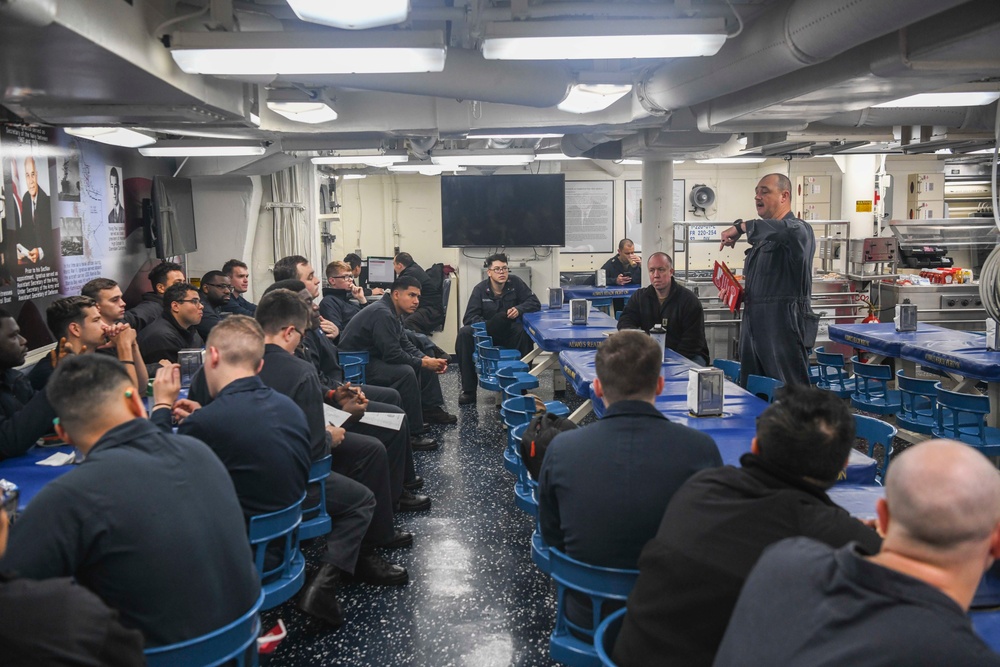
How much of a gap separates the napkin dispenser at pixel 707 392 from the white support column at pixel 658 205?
5.00 metres

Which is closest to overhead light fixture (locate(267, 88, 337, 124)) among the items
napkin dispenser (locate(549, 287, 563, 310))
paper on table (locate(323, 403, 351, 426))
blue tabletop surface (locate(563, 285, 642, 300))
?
paper on table (locate(323, 403, 351, 426))

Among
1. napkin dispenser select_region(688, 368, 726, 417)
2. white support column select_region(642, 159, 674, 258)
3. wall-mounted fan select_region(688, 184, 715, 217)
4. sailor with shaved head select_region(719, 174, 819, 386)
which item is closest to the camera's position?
napkin dispenser select_region(688, 368, 726, 417)

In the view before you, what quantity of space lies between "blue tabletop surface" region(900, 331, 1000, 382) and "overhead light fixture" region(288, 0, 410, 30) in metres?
3.91

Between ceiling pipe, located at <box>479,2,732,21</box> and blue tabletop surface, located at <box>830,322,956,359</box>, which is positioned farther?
blue tabletop surface, located at <box>830,322,956,359</box>

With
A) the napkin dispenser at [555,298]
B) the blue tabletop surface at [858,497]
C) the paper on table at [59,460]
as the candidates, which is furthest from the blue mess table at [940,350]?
the paper on table at [59,460]

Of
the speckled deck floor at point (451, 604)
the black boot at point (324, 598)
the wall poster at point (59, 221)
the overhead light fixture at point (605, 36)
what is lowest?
the speckled deck floor at point (451, 604)

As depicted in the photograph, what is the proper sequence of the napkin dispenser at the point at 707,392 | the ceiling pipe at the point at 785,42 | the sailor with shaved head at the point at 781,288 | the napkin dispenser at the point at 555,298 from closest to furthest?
the ceiling pipe at the point at 785,42
the napkin dispenser at the point at 707,392
the sailor with shaved head at the point at 781,288
the napkin dispenser at the point at 555,298

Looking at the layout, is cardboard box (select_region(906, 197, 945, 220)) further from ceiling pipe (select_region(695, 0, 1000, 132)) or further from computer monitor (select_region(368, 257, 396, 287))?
computer monitor (select_region(368, 257, 396, 287))

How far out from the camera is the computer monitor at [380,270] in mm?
10578

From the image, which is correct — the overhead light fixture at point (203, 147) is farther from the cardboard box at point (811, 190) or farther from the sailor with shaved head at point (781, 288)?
the cardboard box at point (811, 190)

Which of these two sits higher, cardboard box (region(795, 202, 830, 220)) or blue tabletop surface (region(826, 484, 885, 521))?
cardboard box (region(795, 202, 830, 220))

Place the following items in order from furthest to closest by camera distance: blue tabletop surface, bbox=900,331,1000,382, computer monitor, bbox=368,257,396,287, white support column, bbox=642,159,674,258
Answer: computer monitor, bbox=368,257,396,287 → white support column, bbox=642,159,674,258 → blue tabletop surface, bbox=900,331,1000,382

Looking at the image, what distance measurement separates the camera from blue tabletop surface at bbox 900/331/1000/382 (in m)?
4.68

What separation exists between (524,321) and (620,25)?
4.28 metres
